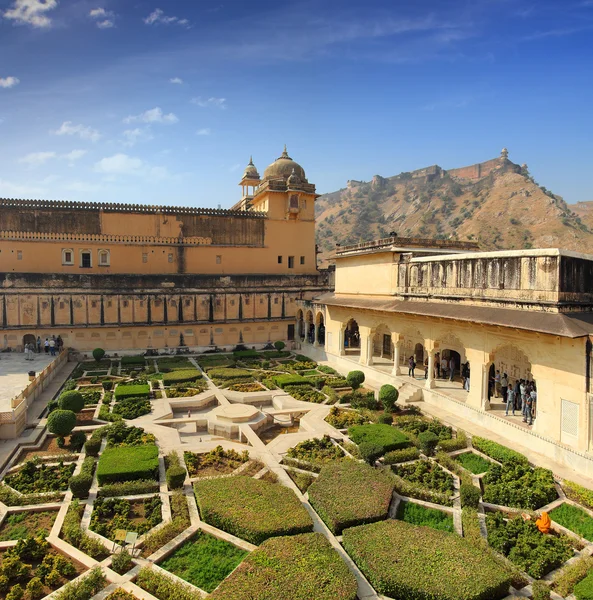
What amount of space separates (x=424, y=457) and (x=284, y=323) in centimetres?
2023

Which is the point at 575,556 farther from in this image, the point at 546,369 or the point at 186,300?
the point at 186,300

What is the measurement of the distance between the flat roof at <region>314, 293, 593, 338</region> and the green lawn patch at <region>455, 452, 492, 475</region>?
3.91 metres

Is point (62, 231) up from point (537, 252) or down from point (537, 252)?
up

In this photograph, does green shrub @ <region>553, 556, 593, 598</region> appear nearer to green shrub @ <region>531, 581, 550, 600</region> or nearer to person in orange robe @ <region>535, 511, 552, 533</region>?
green shrub @ <region>531, 581, 550, 600</region>

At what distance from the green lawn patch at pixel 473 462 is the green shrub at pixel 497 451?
298mm

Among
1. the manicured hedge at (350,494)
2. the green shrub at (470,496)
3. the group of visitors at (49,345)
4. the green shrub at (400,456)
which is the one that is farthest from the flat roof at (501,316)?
the group of visitors at (49,345)

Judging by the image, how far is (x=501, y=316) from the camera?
1489 centimetres

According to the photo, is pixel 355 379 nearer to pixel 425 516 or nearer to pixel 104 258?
pixel 425 516

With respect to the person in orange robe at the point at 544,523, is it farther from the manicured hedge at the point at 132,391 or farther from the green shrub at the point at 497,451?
the manicured hedge at the point at 132,391

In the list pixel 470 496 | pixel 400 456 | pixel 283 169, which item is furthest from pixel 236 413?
pixel 283 169

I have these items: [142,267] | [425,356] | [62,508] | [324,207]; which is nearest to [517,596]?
[62,508]

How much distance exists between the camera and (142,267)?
105ft

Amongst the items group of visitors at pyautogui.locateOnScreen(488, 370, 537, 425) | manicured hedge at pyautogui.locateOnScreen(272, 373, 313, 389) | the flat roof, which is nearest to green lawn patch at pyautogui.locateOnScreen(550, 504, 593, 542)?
the flat roof

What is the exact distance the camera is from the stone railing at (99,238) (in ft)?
96.0
